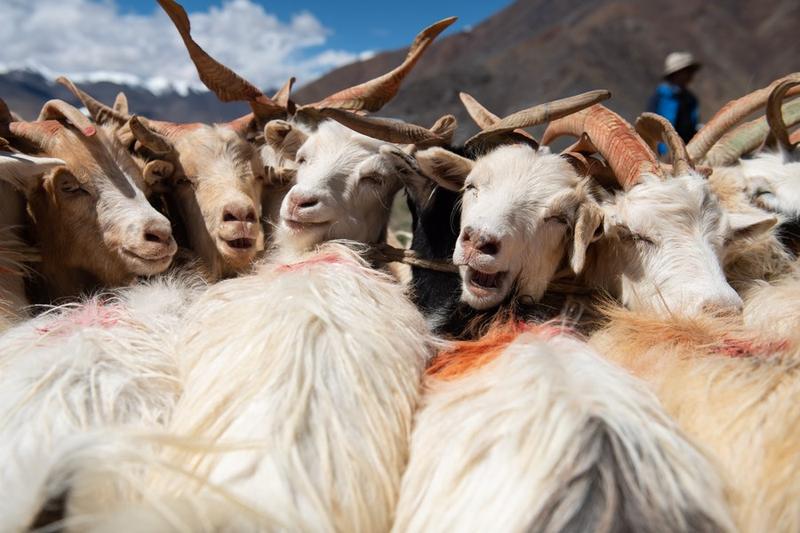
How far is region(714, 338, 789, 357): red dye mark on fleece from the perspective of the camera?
2.68 metres

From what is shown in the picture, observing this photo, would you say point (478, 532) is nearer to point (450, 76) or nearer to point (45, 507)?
point (45, 507)

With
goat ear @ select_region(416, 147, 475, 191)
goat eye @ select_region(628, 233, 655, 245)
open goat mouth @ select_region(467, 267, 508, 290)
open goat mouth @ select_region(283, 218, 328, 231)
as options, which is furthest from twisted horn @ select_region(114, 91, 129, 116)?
goat eye @ select_region(628, 233, 655, 245)

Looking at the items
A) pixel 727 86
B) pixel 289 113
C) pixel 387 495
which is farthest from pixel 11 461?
pixel 727 86

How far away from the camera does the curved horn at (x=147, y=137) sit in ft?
12.9

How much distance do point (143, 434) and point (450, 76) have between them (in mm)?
35269

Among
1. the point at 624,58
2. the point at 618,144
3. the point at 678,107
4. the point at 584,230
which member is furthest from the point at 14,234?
the point at 624,58

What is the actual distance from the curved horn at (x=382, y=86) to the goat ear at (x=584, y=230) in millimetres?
1756

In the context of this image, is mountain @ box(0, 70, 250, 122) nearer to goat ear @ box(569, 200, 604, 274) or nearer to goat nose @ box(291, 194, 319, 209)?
goat nose @ box(291, 194, 319, 209)

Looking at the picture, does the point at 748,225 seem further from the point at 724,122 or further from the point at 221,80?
the point at 221,80

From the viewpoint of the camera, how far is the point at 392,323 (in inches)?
117

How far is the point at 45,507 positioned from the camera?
5.97 ft

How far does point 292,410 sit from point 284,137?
2426 mm

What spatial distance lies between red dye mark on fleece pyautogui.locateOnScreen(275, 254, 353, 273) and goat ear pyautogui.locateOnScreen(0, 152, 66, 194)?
1.28 meters

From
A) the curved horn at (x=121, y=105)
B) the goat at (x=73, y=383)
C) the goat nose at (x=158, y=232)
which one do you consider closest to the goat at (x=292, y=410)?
the goat at (x=73, y=383)
